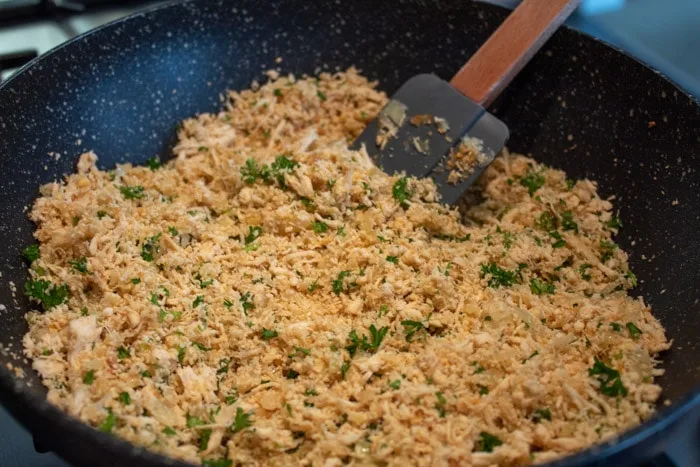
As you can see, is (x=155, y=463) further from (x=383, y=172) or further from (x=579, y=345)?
(x=383, y=172)

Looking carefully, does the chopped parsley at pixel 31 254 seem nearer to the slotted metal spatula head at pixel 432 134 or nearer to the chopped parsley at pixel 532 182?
the slotted metal spatula head at pixel 432 134

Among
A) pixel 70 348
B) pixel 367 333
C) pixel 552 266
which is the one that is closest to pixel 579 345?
pixel 552 266

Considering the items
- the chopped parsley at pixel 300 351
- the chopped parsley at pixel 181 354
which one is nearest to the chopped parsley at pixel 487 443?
the chopped parsley at pixel 300 351

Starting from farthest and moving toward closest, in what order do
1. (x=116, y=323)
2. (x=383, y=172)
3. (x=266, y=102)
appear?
1. (x=266, y=102)
2. (x=383, y=172)
3. (x=116, y=323)

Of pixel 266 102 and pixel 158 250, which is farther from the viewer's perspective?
pixel 266 102

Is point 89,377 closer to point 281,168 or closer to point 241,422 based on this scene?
point 241,422

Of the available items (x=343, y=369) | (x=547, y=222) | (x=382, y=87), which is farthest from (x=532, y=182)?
(x=343, y=369)

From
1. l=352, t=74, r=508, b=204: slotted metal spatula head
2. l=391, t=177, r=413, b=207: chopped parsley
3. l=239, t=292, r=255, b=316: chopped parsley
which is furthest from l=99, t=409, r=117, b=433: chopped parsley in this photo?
l=352, t=74, r=508, b=204: slotted metal spatula head

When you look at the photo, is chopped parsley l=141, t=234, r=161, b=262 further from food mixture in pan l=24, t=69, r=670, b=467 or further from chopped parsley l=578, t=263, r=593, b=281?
chopped parsley l=578, t=263, r=593, b=281
